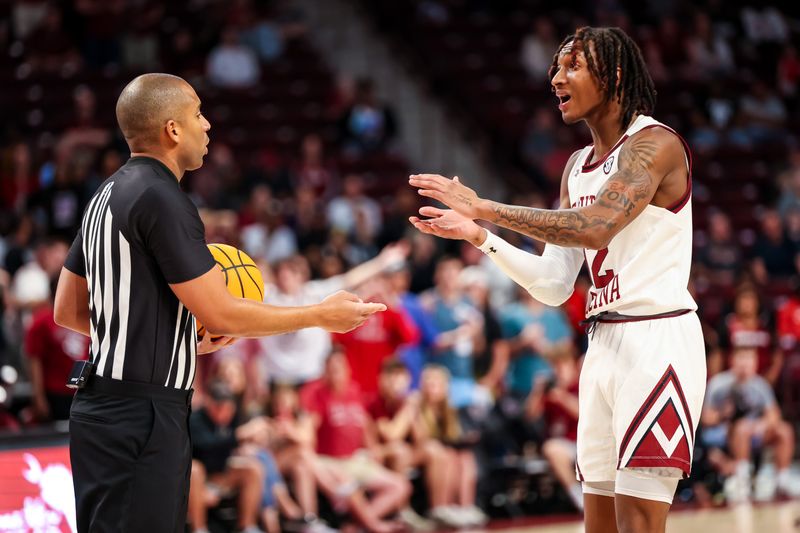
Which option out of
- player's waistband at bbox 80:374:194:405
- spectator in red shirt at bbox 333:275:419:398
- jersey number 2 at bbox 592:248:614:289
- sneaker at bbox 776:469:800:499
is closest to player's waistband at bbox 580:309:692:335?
jersey number 2 at bbox 592:248:614:289

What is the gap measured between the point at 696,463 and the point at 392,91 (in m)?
7.03

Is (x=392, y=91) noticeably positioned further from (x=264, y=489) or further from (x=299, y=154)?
(x=264, y=489)

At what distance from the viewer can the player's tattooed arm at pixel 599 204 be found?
3.88 meters

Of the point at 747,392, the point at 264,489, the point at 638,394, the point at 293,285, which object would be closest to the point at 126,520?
the point at 638,394

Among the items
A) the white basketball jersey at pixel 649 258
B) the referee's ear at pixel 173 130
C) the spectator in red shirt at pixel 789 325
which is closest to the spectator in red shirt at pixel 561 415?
the spectator in red shirt at pixel 789 325

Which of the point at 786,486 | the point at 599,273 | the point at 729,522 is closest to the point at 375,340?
the point at 729,522

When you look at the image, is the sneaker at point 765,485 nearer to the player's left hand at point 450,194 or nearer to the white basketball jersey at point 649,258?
the white basketball jersey at point 649,258

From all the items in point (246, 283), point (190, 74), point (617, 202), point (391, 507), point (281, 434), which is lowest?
point (391, 507)

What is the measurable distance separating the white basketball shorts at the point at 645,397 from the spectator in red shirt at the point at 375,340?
5.28m

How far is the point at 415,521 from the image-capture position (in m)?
8.88

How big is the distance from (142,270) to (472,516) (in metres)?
5.84

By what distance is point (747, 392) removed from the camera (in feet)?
33.7

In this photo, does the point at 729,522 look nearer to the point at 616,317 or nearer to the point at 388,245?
the point at 388,245

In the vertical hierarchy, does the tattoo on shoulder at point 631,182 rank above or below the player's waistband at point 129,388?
above
